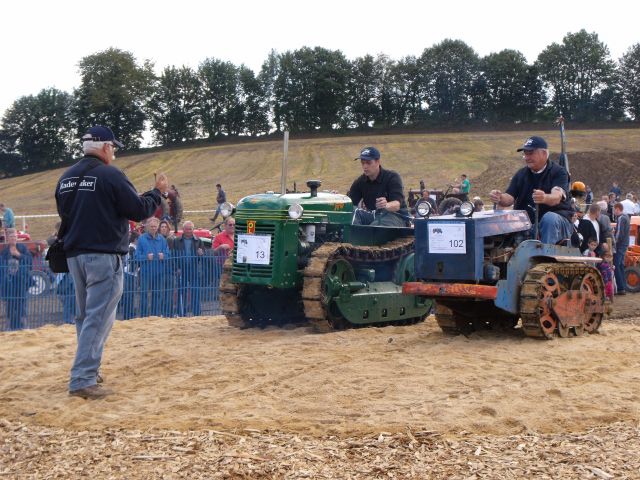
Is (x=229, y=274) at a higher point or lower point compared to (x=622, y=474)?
higher

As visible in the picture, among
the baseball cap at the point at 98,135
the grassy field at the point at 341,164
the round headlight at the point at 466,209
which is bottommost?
the round headlight at the point at 466,209

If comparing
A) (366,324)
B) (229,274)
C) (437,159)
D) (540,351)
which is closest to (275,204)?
(229,274)

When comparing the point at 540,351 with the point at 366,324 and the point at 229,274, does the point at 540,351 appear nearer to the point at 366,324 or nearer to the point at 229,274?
the point at 366,324

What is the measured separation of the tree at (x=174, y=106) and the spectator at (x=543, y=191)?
2437 inches

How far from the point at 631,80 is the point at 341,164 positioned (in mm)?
30646

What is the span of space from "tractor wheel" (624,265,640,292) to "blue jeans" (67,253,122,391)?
42.7 feet

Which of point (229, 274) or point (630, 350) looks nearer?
point (630, 350)

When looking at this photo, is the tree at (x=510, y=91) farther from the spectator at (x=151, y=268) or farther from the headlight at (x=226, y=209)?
the headlight at (x=226, y=209)

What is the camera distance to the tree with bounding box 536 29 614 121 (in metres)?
67.9

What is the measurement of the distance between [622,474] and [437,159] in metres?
48.4

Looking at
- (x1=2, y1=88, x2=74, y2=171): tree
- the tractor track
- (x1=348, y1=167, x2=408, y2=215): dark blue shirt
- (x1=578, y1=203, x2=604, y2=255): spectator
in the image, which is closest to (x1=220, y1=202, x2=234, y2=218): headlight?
the tractor track

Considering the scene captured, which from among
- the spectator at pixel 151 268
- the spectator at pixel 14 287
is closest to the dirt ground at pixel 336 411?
the spectator at pixel 14 287

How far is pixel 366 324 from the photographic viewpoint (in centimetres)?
1091

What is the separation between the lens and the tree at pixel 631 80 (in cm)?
6669
